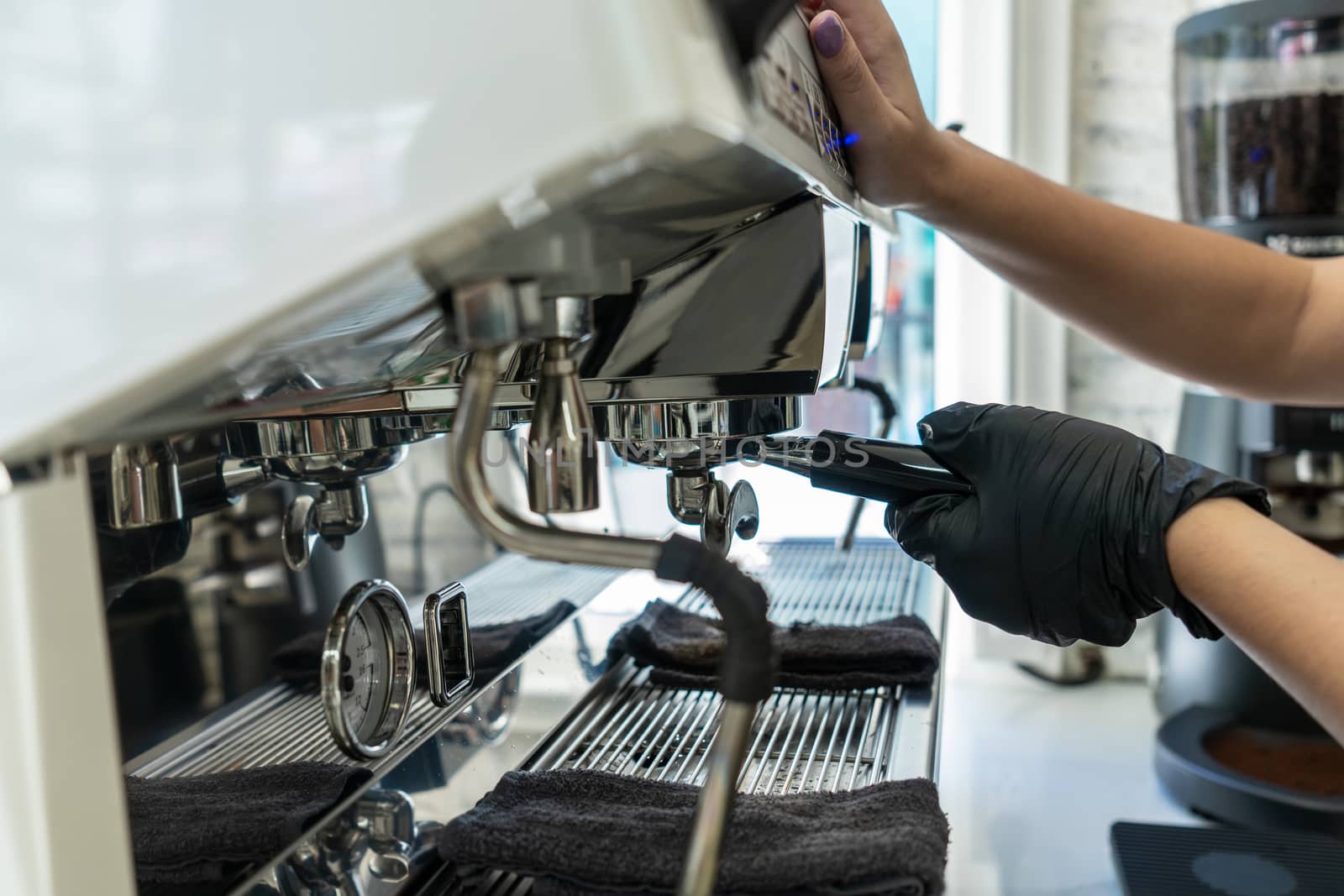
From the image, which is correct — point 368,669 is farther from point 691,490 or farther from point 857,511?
point 857,511

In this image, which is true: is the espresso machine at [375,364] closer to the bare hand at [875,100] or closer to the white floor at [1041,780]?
the bare hand at [875,100]

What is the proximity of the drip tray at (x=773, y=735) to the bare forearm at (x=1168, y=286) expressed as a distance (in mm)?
240

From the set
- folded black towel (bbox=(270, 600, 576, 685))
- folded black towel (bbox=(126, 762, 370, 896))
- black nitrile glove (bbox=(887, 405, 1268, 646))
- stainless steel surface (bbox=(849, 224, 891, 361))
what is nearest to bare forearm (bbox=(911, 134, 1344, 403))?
stainless steel surface (bbox=(849, 224, 891, 361))

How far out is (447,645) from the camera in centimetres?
53

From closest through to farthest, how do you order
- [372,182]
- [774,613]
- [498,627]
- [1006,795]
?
1. [372,182]
2. [498,627]
3. [774,613]
4. [1006,795]

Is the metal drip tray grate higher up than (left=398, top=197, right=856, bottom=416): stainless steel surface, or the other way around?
(left=398, top=197, right=856, bottom=416): stainless steel surface

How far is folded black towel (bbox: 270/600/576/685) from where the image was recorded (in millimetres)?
546

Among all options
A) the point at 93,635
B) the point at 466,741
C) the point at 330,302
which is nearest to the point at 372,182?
the point at 330,302

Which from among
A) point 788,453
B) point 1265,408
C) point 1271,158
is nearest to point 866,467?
point 788,453

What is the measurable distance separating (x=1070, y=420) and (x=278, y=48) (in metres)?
0.36

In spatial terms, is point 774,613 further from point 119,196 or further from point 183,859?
point 119,196

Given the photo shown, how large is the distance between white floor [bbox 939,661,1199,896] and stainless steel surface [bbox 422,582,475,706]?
0.41 meters

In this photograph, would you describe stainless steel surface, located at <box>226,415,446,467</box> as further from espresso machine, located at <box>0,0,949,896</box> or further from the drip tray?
the drip tray

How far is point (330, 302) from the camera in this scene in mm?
221
